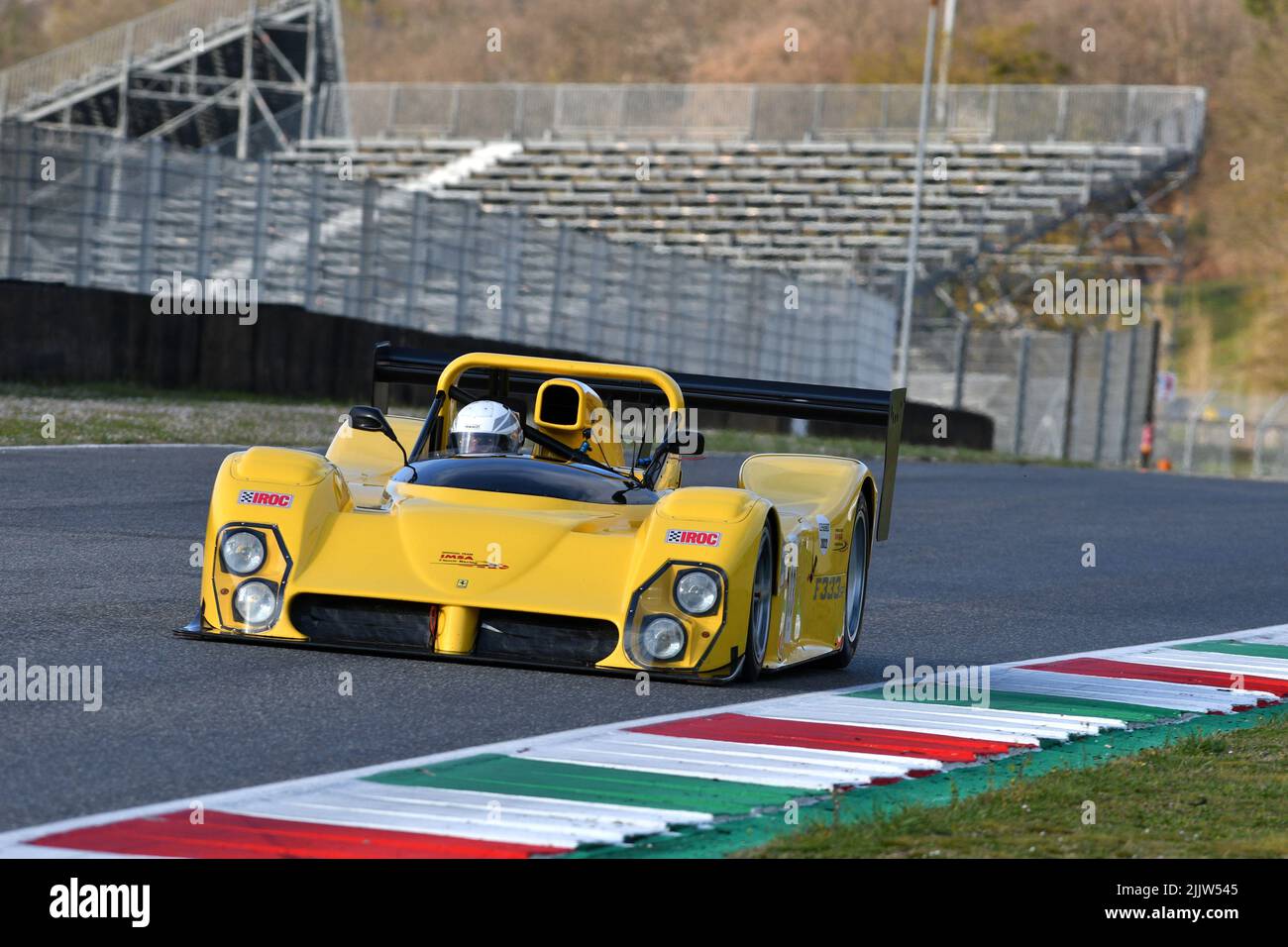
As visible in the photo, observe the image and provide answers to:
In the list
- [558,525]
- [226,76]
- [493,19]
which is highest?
[493,19]

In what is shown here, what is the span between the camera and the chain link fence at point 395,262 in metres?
21.8

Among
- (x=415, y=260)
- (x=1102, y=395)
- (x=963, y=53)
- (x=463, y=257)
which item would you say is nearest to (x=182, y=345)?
(x=415, y=260)

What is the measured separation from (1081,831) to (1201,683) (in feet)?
12.3

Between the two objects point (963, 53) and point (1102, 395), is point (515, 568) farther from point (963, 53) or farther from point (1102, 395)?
point (963, 53)

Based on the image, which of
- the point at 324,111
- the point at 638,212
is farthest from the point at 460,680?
the point at 324,111

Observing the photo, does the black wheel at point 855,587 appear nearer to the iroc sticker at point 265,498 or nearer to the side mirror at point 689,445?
the side mirror at point 689,445

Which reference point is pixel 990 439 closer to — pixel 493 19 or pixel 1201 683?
pixel 1201 683

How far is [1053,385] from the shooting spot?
43.6m

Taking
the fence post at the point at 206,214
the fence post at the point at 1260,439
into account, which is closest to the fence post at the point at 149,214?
the fence post at the point at 206,214

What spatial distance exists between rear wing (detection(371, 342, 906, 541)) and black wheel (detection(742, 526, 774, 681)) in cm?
83

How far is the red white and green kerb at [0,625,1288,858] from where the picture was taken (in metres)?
4.80

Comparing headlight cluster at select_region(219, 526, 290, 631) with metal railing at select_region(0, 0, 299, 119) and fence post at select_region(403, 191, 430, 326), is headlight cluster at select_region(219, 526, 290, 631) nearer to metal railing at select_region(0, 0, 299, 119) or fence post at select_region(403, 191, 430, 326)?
fence post at select_region(403, 191, 430, 326)

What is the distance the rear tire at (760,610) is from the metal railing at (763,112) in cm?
4209

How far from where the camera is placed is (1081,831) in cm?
550
